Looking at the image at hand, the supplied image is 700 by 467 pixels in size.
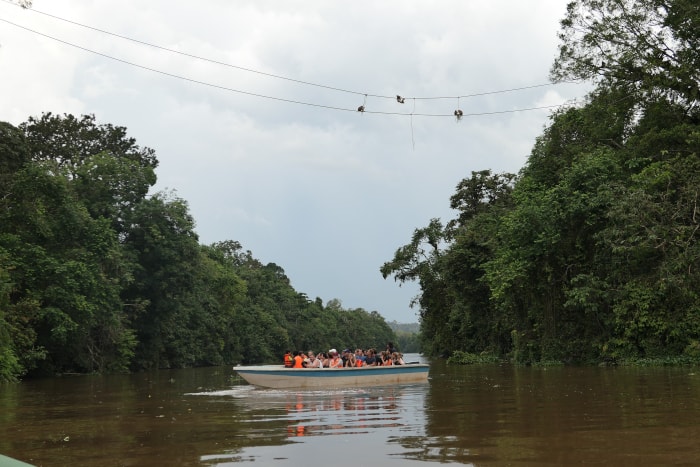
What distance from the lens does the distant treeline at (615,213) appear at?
2938 centimetres

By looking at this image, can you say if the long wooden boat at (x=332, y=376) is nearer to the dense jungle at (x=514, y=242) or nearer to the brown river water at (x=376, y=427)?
the brown river water at (x=376, y=427)

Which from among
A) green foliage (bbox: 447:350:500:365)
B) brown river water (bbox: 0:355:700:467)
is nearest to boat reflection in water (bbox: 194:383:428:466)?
brown river water (bbox: 0:355:700:467)

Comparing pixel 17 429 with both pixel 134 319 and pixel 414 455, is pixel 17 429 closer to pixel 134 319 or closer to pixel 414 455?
pixel 414 455

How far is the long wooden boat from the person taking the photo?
82.1 feet

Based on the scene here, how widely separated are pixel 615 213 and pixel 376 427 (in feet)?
63.7

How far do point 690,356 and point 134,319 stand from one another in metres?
37.1

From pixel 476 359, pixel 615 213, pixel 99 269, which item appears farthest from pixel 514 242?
pixel 99 269

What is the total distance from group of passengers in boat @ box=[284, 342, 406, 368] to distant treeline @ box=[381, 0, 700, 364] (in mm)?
9769

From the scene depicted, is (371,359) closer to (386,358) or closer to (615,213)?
(386,358)

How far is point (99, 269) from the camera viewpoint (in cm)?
4194

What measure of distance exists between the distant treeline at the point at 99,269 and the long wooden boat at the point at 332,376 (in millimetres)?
12422

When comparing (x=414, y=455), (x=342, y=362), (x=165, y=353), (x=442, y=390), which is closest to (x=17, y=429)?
(x=414, y=455)

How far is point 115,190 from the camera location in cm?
5062

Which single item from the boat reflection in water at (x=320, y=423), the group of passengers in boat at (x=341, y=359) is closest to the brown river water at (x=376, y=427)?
the boat reflection in water at (x=320, y=423)
